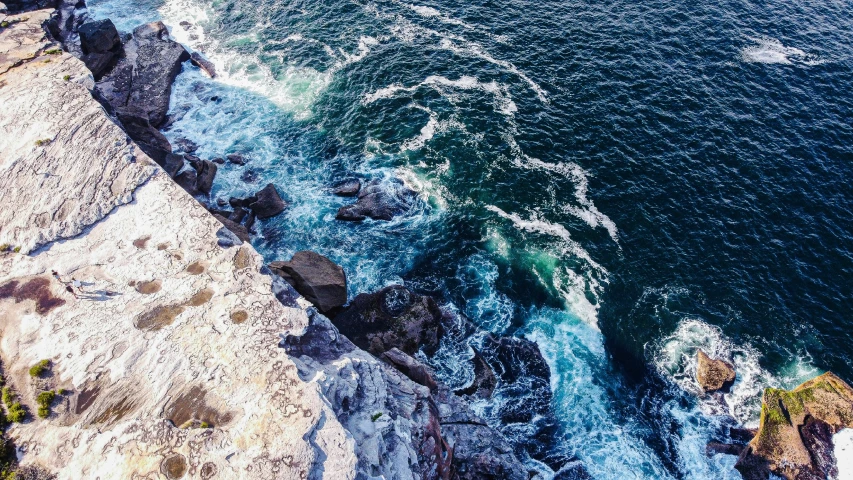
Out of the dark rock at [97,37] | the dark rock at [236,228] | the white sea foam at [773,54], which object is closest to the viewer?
the dark rock at [236,228]

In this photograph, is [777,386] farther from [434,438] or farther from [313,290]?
[313,290]

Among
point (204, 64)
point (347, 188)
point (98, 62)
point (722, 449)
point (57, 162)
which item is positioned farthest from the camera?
point (204, 64)

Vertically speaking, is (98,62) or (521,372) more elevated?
(98,62)

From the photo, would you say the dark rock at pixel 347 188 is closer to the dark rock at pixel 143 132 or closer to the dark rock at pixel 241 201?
the dark rock at pixel 241 201

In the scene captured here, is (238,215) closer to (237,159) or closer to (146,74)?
(237,159)

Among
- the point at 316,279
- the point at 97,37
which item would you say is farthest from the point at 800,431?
the point at 97,37

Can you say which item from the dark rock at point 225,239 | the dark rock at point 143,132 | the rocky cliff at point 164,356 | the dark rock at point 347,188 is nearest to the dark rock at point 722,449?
the rocky cliff at point 164,356

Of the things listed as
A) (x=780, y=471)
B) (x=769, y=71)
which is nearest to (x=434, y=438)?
(x=780, y=471)
